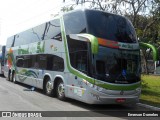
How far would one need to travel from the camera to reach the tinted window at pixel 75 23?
14.0m

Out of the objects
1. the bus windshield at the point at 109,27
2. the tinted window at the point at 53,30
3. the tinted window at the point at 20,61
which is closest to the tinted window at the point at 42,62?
the tinted window at the point at 20,61

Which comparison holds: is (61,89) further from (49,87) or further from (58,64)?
(49,87)

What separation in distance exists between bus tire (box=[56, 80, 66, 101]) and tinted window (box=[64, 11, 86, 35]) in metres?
2.46

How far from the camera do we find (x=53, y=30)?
17016mm

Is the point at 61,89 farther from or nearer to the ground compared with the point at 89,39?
nearer to the ground

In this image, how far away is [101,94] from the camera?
42.2ft

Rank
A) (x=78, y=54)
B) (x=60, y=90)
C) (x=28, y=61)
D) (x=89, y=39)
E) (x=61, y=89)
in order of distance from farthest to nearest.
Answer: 1. (x=28, y=61)
2. (x=60, y=90)
3. (x=61, y=89)
4. (x=78, y=54)
5. (x=89, y=39)

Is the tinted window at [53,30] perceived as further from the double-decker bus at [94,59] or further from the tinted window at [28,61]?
the tinted window at [28,61]

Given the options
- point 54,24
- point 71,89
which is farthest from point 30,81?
point 71,89

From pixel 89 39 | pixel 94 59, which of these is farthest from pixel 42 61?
pixel 89 39

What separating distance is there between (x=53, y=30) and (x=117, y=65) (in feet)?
16.1

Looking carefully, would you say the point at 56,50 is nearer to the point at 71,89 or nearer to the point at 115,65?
the point at 71,89

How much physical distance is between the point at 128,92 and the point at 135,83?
1.86 feet

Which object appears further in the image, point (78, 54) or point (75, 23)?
point (75, 23)
